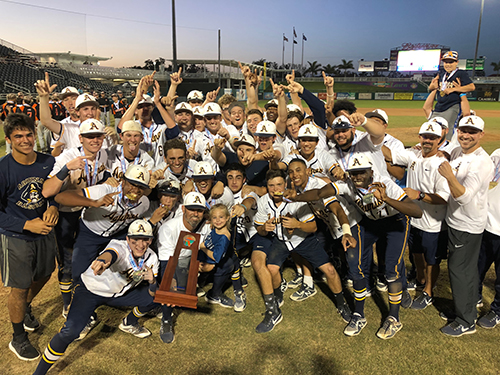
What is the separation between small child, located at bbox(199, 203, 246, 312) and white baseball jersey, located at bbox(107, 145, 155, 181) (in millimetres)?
1527

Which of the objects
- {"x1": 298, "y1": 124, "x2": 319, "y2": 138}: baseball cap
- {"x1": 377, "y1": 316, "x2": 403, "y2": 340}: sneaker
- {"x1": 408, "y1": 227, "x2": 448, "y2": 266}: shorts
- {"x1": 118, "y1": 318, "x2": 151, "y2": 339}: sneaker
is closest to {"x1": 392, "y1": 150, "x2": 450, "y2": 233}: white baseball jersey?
{"x1": 408, "y1": 227, "x2": 448, "y2": 266}: shorts

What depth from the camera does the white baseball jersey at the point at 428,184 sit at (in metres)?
4.71

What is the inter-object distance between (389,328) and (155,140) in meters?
5.22

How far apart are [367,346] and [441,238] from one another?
2.16 metres

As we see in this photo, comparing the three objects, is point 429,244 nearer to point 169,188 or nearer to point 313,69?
point 169,188

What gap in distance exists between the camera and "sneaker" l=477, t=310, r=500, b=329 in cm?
470

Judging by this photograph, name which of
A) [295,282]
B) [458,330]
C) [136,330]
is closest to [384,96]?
[295,282]

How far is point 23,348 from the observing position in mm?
4191

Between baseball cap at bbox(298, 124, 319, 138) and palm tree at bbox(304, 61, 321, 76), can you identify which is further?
palm tree at bbox(304, 61, 321, 76)

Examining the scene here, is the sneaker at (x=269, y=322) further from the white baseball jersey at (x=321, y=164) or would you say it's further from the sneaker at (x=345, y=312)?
the white baseball jersey at (x=321, y=164)

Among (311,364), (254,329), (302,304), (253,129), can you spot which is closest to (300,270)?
(302,304)

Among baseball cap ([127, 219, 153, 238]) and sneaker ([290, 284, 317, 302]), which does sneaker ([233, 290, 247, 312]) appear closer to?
sneaker ([290, 284, 317, 302])

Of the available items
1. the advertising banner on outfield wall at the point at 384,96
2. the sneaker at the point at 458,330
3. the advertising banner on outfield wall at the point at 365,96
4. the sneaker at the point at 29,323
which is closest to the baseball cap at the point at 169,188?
the sneaker at the point at 29,323

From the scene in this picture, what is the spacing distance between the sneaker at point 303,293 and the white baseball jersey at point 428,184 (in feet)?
6.33
